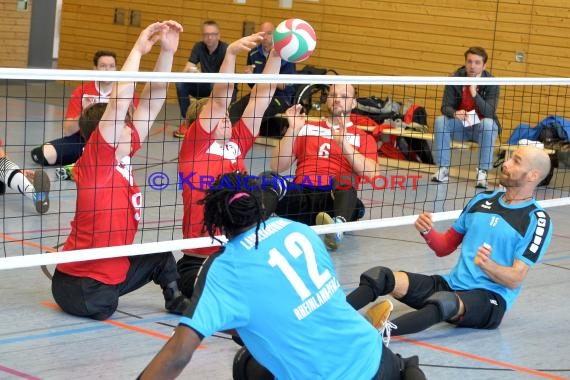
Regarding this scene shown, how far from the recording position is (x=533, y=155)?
538 centimetres

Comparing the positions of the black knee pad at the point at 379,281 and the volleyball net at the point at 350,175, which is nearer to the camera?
the black knee pad at the point at 379,281

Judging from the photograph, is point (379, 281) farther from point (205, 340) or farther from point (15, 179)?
point (15, 179)

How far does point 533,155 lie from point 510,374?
4.25 ft

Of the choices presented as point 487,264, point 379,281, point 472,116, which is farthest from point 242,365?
point 472,116

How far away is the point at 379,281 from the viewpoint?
523 cm

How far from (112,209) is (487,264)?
2.05 metres

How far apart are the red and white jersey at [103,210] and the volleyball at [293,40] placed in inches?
59.0

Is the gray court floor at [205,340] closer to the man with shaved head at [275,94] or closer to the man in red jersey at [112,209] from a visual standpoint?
the man in red jersey at [112,209]

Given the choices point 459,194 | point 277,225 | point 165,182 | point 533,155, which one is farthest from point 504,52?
point 277,225

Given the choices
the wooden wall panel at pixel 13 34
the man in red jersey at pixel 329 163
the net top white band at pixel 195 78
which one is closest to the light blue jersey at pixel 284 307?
the net top white band at pixel 195 78

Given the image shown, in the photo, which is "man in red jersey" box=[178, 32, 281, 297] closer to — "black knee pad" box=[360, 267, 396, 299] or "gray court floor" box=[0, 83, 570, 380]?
"gray court floor" box=[0, 83, 570, 380]

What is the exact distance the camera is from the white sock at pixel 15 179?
7.87m

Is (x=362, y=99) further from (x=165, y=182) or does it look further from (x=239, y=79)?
(x=239, y=79)

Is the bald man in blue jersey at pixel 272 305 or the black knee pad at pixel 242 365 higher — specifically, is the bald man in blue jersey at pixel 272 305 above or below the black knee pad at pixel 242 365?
above
